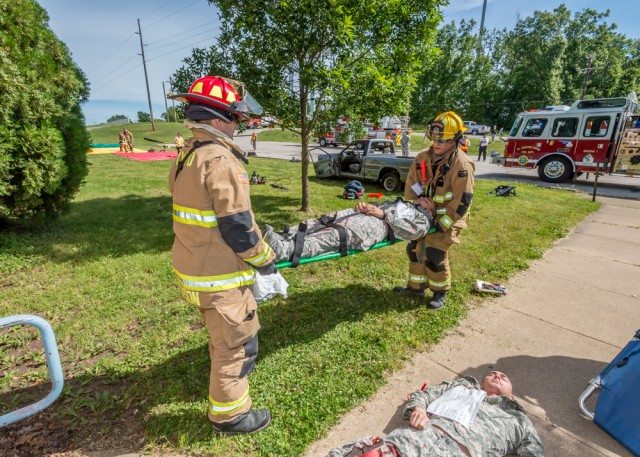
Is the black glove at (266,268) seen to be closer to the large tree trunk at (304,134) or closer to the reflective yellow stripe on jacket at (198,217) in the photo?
the reflective yellow stripe on jacket at (198,217)

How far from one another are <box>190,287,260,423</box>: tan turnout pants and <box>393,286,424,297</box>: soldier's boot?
8.80ft

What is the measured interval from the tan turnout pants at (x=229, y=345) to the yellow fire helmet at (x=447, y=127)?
2.78 m

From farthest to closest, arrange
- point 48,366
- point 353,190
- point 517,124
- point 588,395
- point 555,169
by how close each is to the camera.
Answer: point 517,124
point 555,169
point 353,190
point 588,395
point 48,366

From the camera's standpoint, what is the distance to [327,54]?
659cm

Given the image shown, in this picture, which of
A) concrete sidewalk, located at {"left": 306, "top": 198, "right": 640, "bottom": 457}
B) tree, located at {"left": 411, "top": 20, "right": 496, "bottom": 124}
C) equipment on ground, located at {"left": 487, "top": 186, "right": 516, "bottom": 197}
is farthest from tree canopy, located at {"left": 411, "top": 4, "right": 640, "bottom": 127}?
concrete sidewalk, located at {"left": 306, "top": 198, "right": 640, "bottom": 457}

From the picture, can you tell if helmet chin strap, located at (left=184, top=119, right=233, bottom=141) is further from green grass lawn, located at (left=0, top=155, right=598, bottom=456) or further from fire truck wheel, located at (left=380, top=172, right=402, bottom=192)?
fire truck wheel, located at (left=380, top=172, right=402, bottom=192)

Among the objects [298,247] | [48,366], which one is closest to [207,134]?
[298,247]

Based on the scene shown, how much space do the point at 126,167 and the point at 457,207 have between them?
57.4 ft

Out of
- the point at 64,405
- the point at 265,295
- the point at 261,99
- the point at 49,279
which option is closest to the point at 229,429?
the point at 265,295

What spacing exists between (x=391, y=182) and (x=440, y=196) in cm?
746

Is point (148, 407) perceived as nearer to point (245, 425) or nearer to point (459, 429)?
point (245, 425)

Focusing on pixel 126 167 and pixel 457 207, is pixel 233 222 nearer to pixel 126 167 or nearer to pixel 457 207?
pixel 457 207

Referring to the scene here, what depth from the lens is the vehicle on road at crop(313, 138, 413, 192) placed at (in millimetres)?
10961

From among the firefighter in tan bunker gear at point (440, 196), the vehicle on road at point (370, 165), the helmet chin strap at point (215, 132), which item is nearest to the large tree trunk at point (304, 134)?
the vehicle on road at point (370, 165)
